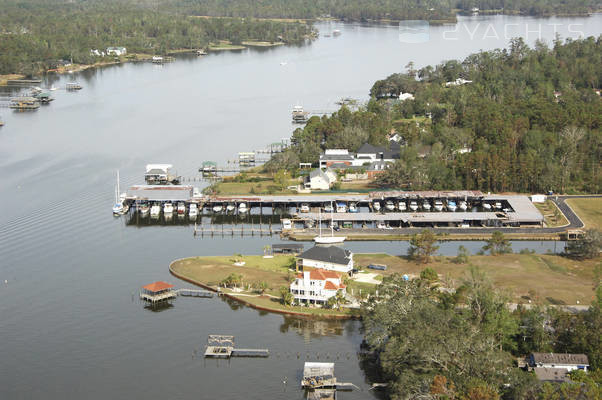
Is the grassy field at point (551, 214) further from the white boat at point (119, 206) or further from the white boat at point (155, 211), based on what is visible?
the white boat at point (119, 206)

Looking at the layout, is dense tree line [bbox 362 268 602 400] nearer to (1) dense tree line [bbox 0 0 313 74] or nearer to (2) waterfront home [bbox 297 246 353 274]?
(2) waterfront home [bbox 297 246 353 274]

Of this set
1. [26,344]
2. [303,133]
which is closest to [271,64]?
[303,133]

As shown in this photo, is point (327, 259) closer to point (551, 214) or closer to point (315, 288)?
point (315, 288)

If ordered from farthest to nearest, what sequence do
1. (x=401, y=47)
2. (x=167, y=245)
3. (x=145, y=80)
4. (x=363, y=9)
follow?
(x=363, y=9), (x=401, y=47), (x=145, y=80), (x=167, y=245)

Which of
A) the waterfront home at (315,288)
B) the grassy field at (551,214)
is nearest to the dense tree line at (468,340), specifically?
the waterfront home at (315,288)

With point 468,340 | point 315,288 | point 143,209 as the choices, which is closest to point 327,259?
point 315,288

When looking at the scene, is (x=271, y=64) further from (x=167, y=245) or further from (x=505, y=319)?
(x=505, y=319)

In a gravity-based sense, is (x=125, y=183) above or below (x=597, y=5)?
below
